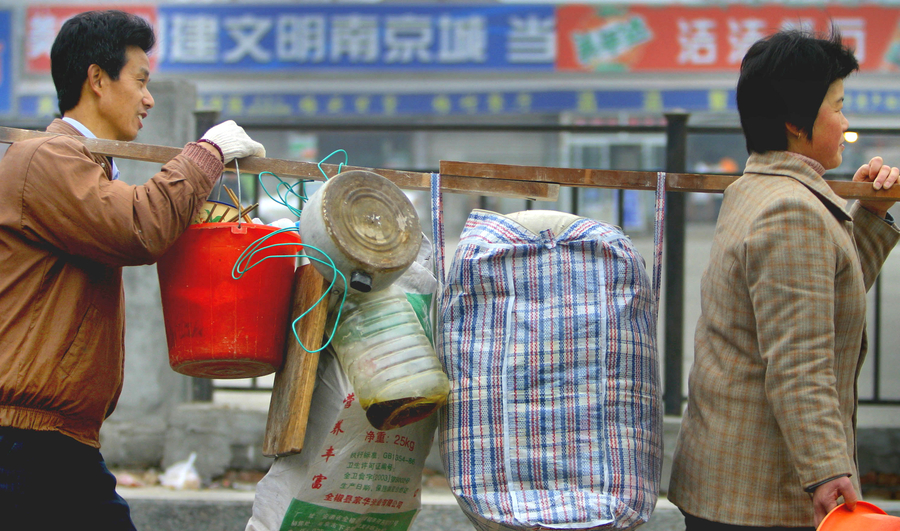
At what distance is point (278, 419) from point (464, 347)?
19.4 inches

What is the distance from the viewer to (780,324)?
1.63m

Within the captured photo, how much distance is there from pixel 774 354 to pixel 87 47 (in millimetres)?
1782

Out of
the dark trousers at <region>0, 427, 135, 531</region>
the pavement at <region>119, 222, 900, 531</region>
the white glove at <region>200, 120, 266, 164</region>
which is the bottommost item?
the pavement at <region>119, 222, 900, 531</region>

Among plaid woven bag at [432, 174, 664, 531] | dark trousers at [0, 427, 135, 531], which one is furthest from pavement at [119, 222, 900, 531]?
plaid woven bag at [432, 174, 664, 531]

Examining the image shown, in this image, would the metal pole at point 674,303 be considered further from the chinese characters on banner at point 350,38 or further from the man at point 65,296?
the chinese characters on banner at point 350,38

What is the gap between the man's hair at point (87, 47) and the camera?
194 centimetres

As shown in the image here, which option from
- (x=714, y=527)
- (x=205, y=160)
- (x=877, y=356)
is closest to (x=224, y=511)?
(x=205, y=160)

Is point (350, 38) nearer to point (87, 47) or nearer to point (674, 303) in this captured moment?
point (674, 303)

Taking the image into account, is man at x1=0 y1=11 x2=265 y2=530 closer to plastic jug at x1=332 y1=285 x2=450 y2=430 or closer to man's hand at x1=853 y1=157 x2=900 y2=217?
plastic jug at x1=332 y1=285 x2=450 y2=430

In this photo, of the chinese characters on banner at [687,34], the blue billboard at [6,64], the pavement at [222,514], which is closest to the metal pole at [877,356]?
the pavement at [222,514]

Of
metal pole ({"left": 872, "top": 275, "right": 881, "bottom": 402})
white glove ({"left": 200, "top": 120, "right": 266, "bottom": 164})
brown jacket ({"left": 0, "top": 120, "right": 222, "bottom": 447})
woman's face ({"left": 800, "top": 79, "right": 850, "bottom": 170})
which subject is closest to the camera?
brown jacket ({"left": 0, "top": 120, "right": 222, "bottom": 447})

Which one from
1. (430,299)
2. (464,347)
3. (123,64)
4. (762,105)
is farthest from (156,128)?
(762,105)

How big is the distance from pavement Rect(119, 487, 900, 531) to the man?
1.66 meters

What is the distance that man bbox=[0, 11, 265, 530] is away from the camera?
1.69 meters
